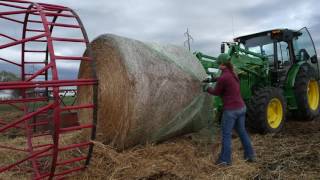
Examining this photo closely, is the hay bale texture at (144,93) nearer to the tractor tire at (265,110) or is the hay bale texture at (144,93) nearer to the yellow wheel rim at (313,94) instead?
the tractor tire at (265,110)

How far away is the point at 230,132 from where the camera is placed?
7266mm

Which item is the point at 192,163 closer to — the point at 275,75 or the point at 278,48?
the point at 275,75

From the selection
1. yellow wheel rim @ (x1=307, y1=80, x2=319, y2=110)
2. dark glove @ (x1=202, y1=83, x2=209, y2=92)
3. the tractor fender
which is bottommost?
yellow wheel rim @ (x1=307, y1=80, x2=319, y2=110)

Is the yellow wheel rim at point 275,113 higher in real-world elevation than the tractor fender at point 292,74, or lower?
lower

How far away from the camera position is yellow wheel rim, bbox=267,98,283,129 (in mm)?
10052

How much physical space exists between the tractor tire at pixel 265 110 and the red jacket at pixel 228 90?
2233 mm

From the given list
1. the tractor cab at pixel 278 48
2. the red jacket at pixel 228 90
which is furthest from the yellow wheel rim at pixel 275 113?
the red jacket at pixel 228 90

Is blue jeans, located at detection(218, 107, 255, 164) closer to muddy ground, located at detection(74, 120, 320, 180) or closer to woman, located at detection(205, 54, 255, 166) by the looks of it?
woman, located at detection(205, 54, 255, 166)

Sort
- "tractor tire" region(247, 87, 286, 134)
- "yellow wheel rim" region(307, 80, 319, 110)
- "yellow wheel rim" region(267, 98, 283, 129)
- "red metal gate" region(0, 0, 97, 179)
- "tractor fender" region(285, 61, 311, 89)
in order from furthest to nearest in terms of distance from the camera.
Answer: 1. "yellow wheel rim" region(307, 80, 319, 110)
2. "tractor fender" region(285, 61, 311, 89)
3. "yellow wheel rim" region(267, 98, 283, 129)
4. "tractor tire" region(247, 87, 286, 134)
5. "red metal gate" region(0, 0, 97, 179)

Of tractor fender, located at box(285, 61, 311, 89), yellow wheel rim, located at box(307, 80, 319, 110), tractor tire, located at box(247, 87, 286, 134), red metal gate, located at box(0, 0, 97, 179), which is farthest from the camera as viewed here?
yellow wheel rim, located at box(307, 80, 319, 110)

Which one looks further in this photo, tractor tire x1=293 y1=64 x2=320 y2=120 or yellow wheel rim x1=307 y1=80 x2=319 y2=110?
yellow wheel rim x1=307 y1=80 x2=319 y2=110

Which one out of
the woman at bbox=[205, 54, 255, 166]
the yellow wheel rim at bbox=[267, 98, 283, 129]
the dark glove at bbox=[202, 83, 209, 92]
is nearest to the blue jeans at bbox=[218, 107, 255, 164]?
the woman at bbox=[205, 54, 255, 166]

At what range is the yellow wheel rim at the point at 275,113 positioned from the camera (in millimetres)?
10052

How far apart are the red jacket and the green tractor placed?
1.72 m
